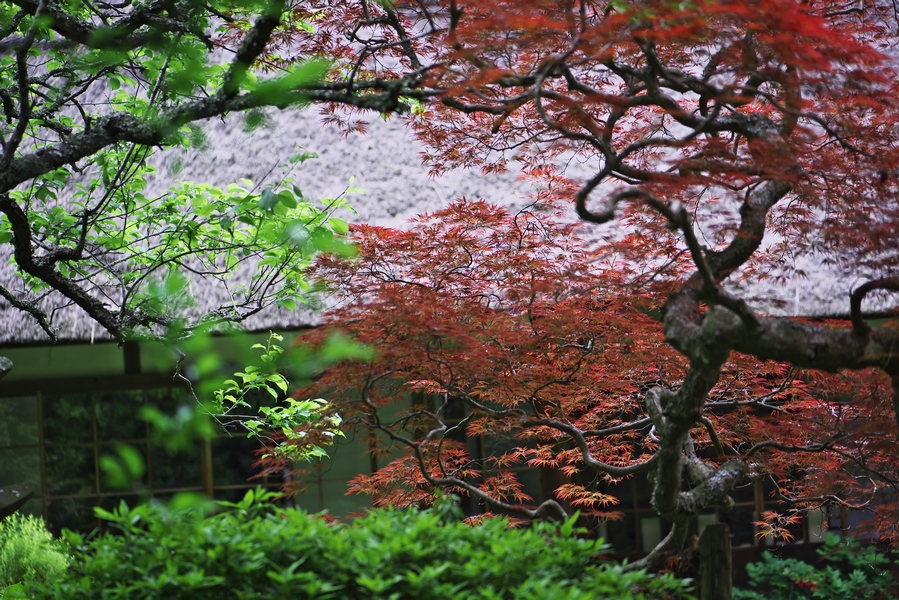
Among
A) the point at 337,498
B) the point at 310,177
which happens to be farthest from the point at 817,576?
the point at 310,177

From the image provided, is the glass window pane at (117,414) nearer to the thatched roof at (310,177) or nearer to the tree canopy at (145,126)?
the thatched roof at (310,177)

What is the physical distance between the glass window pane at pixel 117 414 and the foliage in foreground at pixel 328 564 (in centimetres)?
464

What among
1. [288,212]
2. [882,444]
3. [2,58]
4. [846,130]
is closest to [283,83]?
[846,130]

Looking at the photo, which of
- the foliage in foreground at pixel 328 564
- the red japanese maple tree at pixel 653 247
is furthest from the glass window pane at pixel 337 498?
the foliage in foreground at pixel 328 564

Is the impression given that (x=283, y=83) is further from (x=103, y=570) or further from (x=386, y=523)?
(x=103, y=570)

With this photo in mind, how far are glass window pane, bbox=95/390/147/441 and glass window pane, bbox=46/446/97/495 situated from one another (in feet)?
0.61

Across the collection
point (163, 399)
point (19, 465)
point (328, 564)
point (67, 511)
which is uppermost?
point (163, 399)

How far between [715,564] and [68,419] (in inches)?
213

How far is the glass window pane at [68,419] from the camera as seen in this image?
22.0ft

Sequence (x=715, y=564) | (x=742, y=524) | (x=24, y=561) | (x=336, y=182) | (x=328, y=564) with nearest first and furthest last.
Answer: (x=328, y=564) → (x=715, y=564) → (x=24, y=561) → (x=336, y=182) → (x=742, y=524)

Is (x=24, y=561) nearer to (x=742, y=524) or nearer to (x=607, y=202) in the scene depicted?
(x=607, y=202)

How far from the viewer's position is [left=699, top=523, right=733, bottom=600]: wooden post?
2980mm

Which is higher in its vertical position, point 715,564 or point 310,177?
point 310,177

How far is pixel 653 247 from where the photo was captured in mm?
3545
